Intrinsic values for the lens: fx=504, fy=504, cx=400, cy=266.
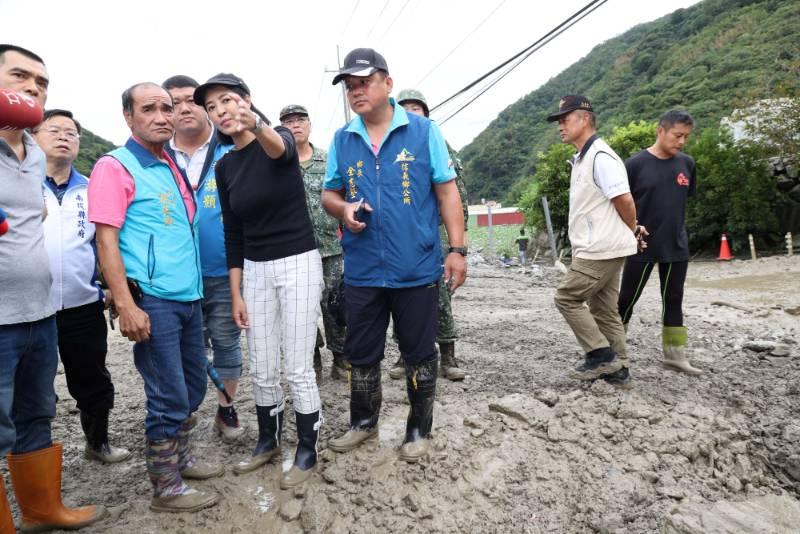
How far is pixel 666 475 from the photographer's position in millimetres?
2459

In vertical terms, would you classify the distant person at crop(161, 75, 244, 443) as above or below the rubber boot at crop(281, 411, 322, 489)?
above

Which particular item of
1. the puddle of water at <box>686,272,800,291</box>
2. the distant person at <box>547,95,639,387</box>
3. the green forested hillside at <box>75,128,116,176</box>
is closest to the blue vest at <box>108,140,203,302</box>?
the distant person at <box>547,95,639,387</box>

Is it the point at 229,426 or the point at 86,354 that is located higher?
the point at 86,354

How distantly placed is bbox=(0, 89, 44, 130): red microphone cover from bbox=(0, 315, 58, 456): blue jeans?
0.77 m

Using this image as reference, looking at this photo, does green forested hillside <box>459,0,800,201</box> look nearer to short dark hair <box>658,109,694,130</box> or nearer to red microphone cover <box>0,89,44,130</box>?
short dark hair <box>658,109,694,130</box>

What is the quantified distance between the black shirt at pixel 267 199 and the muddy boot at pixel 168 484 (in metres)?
0.98

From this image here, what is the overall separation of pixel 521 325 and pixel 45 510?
4569 mm

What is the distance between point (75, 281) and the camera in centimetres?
272

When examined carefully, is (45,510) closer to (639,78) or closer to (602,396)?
(602,396)

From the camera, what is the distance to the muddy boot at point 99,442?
3002mm

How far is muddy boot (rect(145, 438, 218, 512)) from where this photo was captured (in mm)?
2348

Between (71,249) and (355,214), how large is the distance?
1.60 meters

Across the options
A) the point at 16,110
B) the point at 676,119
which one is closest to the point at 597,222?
the point at 676,119

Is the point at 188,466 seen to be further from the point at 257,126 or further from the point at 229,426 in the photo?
the point at 257,126
